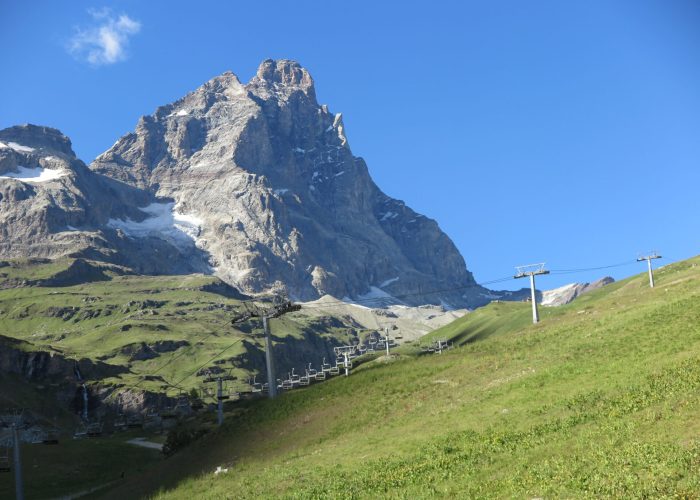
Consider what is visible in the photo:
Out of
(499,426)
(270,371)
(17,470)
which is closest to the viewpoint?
(499,426)

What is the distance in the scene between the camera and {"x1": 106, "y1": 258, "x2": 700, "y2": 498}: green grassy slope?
108 ft

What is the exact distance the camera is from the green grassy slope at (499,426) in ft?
108

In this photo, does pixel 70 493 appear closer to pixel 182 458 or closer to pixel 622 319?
pixel 182 458

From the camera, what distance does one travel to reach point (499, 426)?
154 feet

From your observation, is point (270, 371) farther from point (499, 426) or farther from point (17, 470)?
point (499, 426)

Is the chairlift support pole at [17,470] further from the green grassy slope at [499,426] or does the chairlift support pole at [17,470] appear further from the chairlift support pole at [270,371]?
the chairlift support pole at [270,371]

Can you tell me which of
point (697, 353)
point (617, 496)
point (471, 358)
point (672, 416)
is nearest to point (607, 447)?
point (672, 416)

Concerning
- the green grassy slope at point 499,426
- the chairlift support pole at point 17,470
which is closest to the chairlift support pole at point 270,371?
the green grassy slope at point 499,426

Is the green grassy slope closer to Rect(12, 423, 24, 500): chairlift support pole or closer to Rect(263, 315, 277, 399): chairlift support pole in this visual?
Rect(263, 315, 277, 399): chairlift support pole

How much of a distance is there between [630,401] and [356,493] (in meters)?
16.7

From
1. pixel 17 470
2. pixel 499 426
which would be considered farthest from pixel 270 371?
pixel 499 426

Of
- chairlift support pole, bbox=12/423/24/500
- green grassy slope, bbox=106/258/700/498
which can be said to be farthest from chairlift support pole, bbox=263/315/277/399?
chairlift support pole, bbox=12/423/24/500

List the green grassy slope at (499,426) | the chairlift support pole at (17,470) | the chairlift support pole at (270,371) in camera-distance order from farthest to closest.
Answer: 1. the chairlift support pole at (270,371)
2. the chairlift support pole at (17,470)
3. the green grassy slope at (499,426)

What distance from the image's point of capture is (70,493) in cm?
10125
